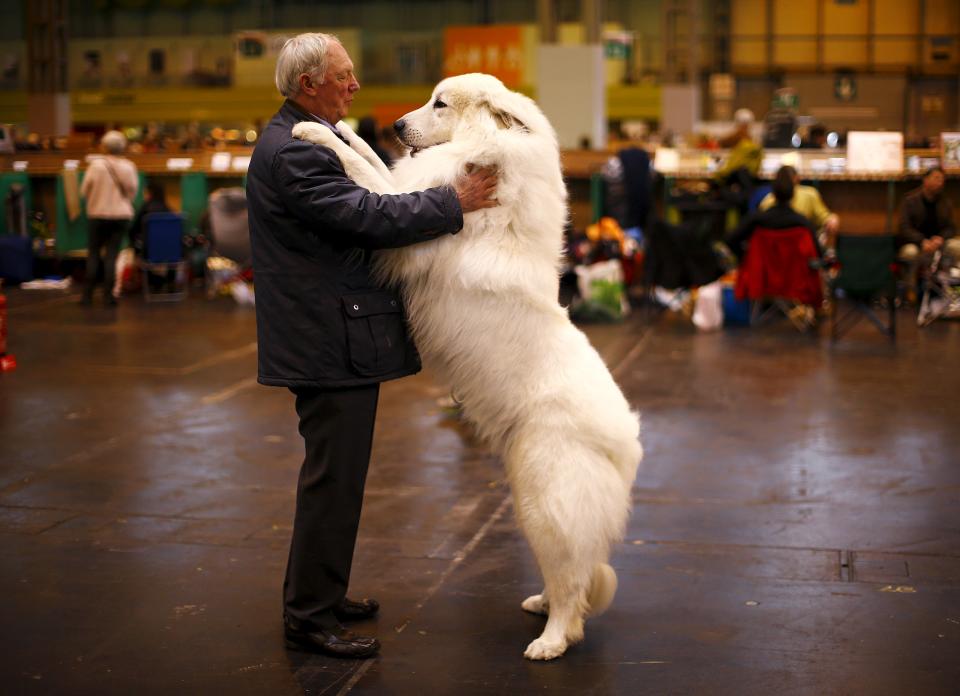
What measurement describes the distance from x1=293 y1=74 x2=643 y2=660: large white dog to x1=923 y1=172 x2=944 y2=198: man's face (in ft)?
28.4

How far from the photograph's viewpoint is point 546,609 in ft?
12.2

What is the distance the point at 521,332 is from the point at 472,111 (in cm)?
65

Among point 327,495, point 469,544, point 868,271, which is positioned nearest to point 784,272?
point 868,271

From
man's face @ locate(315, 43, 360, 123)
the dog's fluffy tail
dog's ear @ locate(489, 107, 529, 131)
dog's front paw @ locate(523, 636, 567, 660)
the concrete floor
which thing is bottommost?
the concrete floor

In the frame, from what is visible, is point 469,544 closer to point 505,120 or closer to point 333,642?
point 333,642

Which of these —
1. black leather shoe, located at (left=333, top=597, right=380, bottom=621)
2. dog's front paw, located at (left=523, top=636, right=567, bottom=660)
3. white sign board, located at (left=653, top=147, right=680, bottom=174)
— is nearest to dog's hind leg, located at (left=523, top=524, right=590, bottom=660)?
dog's front paw, located at (left=523, top=636, right=567, bottom=660)

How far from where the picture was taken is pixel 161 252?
12.4m

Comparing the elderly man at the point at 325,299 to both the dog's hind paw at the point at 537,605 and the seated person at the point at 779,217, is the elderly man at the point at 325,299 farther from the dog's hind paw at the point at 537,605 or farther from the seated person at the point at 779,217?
the seated person at the point at 779,217

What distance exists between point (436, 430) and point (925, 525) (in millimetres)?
2785

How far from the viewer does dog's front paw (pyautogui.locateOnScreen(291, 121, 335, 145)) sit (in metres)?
3.21

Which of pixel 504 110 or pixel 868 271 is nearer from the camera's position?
pixel 504 110

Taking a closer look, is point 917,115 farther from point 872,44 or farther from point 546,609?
point 546,609

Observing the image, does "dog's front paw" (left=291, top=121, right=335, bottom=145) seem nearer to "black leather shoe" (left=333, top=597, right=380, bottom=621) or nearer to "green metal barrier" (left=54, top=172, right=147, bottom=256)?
"black leather shoe" (left=333, top=597, right=380, bottom=621)

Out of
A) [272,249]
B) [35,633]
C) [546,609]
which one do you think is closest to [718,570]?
[546,609]
